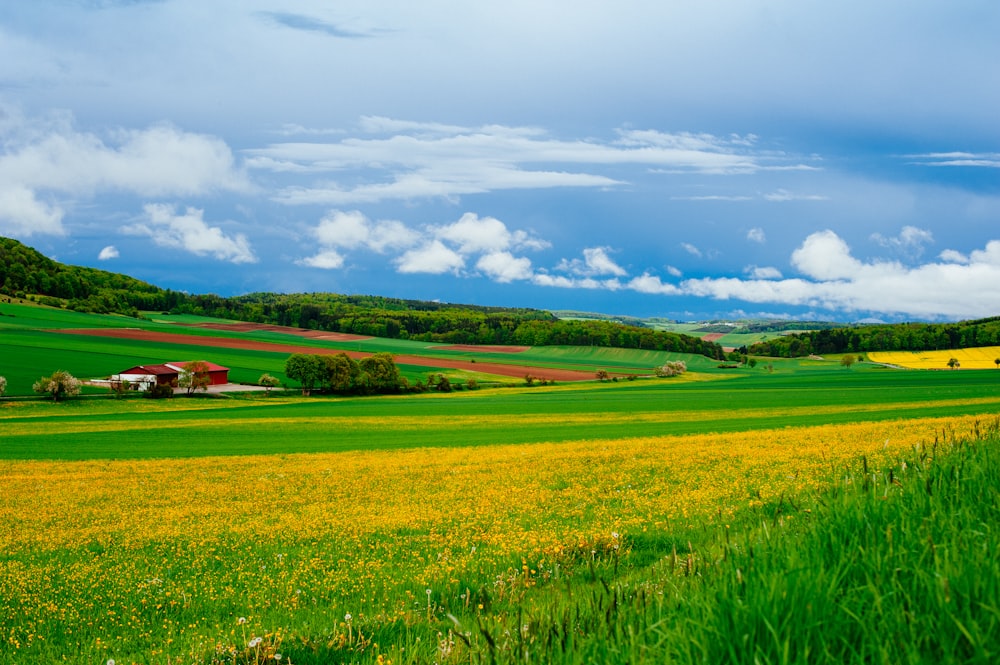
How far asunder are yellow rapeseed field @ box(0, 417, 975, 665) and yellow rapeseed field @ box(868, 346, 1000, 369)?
4845 inches

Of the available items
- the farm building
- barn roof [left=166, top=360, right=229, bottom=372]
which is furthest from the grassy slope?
barn roof [left=166, top=360, right=229, bottom=372]

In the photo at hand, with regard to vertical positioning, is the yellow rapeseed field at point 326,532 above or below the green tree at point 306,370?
above

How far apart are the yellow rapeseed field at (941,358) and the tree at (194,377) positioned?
418 feet

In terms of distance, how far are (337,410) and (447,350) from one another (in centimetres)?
8378

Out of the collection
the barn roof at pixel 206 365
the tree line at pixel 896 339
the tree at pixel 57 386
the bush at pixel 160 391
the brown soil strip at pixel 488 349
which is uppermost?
the tree line at pixel 896 339

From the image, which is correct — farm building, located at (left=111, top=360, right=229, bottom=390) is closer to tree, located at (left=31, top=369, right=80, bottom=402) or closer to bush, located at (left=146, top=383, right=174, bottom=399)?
bush, located at (left=146, top=383, right=174, bottom=399)

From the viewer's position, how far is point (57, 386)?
76.2m

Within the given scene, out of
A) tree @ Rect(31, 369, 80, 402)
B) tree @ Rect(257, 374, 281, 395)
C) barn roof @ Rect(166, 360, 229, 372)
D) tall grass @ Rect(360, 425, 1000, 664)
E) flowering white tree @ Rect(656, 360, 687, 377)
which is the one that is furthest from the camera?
flowering white tree @ Rect(656, 360, 687, 377)

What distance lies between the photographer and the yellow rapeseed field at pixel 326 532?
8578 millimetres

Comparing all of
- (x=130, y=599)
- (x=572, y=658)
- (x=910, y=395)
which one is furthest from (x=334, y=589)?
(x=910, y=395)

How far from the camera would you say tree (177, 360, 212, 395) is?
299 feet

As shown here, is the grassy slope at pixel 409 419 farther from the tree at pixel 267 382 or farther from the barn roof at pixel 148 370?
the barn roof at pixel 148 370

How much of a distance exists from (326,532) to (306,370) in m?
87.0

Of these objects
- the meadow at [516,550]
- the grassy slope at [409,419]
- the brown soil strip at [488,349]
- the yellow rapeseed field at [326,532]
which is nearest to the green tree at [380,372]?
the grassy slope at [409,419]
